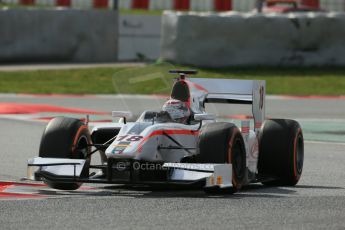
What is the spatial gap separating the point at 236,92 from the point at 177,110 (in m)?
1.08

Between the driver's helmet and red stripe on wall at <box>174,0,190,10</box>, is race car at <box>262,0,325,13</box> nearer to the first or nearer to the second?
red stripe on wall at <box>174,0,190,10</box>

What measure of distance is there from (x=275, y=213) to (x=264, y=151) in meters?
2.55

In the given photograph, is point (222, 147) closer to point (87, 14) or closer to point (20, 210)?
point (20, 210)

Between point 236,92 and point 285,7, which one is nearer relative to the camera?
point 236,92

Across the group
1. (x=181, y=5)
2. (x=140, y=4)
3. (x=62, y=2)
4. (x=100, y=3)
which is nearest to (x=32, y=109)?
(x=62, y=2)

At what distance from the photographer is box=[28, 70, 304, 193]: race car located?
1012 centimetres

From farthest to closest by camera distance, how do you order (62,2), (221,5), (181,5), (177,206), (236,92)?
(221,5)
(181,5)
(62,2)
(236,92)
(177,206)

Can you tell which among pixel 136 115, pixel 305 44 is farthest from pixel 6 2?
pixel 136 115

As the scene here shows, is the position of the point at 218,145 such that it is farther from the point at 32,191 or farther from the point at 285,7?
the point at 285,7

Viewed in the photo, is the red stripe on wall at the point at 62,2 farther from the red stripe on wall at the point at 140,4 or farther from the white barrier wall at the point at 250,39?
the white barrier wall at the point at 250,39

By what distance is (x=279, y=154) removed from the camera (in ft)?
37.6

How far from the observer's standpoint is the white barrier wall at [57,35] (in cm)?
2664

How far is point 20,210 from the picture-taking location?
8.91m
